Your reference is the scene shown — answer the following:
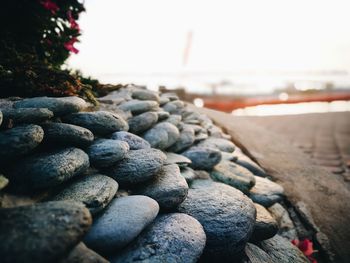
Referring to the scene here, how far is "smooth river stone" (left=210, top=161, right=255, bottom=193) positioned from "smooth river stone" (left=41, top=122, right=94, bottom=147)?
128 cm

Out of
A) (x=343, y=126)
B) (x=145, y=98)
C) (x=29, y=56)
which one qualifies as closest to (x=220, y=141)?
(x=145, y=98)

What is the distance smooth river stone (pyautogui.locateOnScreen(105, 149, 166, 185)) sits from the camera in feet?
5.53

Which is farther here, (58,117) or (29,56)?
(29,56)

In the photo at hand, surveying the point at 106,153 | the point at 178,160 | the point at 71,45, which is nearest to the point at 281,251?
the point at 178,160

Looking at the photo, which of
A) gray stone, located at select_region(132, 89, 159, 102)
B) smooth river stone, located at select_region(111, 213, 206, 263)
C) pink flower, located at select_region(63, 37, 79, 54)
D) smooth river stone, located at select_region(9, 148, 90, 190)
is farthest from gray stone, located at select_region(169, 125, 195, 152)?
pink flower, located at select_region(63, 37, 79, 54)

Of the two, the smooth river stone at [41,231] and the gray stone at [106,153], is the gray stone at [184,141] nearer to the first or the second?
the gray stone at [106,153]

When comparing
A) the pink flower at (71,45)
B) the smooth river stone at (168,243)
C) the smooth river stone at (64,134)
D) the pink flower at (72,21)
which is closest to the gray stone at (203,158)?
the smooth river stone at (168,243)

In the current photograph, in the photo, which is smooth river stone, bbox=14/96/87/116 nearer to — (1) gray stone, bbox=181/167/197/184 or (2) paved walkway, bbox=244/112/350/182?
(1) gray stone, bbox=181/167/197/184

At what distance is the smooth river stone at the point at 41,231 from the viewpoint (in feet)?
3.06

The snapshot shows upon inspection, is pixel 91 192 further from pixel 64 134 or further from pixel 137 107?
pixel 137 107

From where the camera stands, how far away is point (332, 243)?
2.39 metres

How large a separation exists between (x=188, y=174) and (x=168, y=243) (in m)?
0.81

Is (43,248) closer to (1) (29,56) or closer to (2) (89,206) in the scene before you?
(2) (89,206)

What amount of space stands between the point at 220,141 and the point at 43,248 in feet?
8.38
